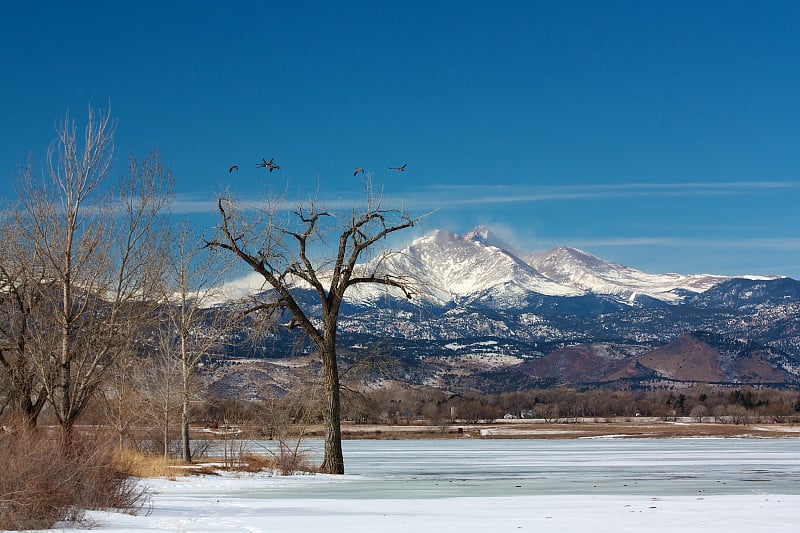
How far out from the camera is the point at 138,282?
23375 millimetres

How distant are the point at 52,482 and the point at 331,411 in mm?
14891

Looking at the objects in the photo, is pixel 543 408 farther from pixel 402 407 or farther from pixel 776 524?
pixel 776 524

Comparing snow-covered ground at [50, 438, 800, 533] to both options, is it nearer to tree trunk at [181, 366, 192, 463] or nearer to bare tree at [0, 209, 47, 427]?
bare tree at [0, 209, 47, 427]

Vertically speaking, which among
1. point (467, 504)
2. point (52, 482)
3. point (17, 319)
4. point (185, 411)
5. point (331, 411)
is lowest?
point (467, 504)

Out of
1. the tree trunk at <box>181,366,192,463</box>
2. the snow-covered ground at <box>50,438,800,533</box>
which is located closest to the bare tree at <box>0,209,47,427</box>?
the snow-covered ground at <box>50,438,800,533</box>

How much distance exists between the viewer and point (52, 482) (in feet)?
42.6

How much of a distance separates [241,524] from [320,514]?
75.0 inches

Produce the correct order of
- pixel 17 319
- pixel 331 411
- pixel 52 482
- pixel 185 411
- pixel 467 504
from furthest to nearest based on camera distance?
pixel 185 411
pixel 331 411
pixel 17 319
pixel 467 504
pixel 52 482

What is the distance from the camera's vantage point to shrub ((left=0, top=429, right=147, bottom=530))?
40.3 feet

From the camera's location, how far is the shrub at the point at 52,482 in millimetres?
12289

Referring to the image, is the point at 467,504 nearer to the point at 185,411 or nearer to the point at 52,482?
the point at 52,482

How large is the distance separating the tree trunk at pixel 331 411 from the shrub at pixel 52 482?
40.4 feet

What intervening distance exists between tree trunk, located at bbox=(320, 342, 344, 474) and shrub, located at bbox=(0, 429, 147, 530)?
12.3 meters

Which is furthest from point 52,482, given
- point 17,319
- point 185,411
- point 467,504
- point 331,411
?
point 185,411
